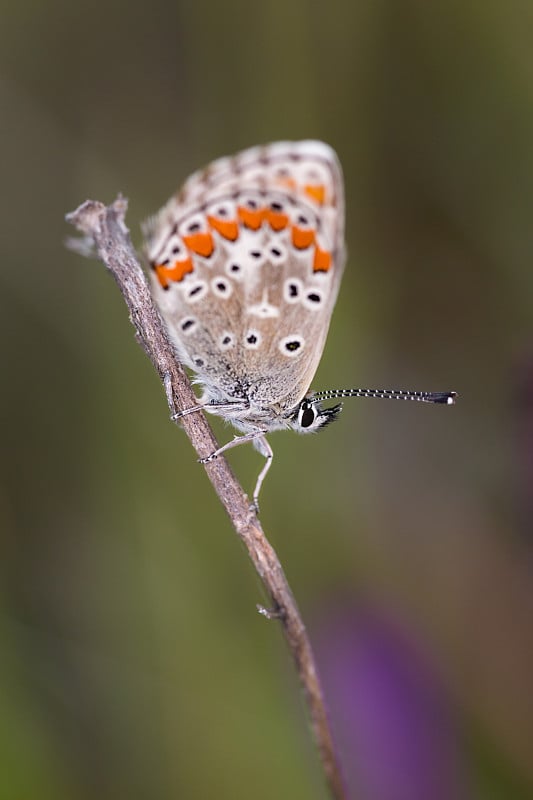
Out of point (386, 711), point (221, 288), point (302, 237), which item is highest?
point (302, 237)

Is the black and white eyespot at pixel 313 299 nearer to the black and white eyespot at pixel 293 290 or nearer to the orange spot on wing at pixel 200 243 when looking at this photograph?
the black and white eyespot at pixel 293 290

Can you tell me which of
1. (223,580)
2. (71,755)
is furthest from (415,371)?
(71,755)

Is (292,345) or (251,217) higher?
(251,217)

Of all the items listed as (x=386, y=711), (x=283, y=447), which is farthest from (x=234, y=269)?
(x=386, y=711)

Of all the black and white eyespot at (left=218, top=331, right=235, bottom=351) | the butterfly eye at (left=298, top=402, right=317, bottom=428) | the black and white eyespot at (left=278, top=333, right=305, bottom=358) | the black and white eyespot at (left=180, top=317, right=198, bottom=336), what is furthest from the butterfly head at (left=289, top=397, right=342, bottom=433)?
the black and white eyespot at (left=180, top=317, right=198, bottom=336)

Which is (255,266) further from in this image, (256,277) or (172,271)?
(172,271)

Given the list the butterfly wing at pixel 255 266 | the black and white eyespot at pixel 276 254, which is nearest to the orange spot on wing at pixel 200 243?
the butterfly wing at pixel 255 266

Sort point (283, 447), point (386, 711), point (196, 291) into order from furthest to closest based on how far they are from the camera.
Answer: point (283, 447) < point (386, 711) < point (196, 291)
